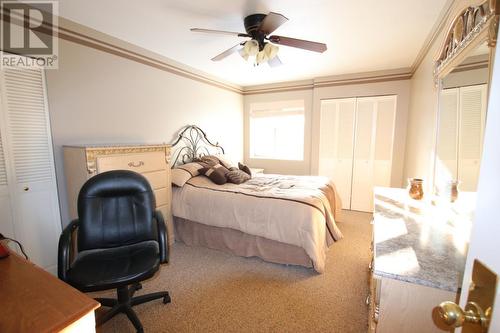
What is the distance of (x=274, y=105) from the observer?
16.0 feet

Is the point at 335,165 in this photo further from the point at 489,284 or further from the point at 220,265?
the point at 489,284

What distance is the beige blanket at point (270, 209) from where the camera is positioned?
2.27 m

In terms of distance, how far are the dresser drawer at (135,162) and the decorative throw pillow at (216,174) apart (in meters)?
0.62

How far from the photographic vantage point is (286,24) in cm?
232

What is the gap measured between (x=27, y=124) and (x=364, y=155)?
4555 mm

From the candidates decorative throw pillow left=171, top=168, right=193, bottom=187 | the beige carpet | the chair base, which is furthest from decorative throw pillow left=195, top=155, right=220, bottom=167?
the chair base

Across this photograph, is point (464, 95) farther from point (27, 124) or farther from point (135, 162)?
point (27, 124)

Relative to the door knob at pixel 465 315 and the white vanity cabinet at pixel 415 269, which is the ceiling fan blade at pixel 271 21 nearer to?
the white vanity cabinet at pixel 415 269

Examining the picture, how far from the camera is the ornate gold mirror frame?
1.04 meters

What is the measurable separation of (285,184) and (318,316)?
1706mm

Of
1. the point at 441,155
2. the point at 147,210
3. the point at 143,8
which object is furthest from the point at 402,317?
the point at 143,8

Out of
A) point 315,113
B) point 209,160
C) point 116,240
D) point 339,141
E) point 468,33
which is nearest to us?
point 468,33

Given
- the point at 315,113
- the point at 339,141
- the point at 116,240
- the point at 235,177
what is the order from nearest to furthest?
the point at 116,240 < the point at 235,177 < the point at 339,141 < the point at 315,113

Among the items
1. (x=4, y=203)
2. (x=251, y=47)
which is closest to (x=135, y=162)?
(x=4, y=203)
